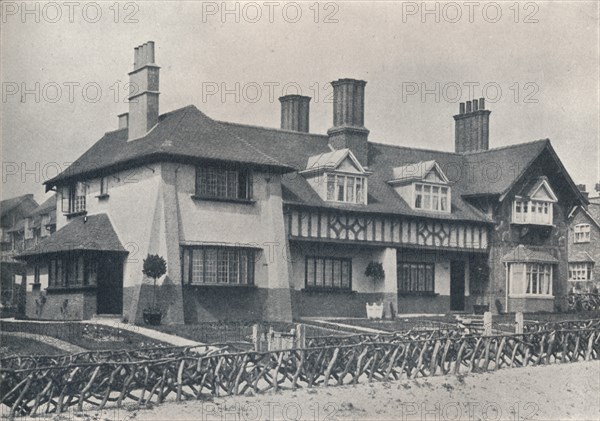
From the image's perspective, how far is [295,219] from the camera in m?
35.9

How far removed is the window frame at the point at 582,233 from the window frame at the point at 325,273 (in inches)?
1121

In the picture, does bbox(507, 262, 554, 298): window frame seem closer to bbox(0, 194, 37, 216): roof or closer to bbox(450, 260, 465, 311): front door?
bbox(450, 260, 465, 311): front door

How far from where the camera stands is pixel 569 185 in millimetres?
43750

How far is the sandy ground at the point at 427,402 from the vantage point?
60.9 feet

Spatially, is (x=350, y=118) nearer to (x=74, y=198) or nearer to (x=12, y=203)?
(x=74, y=198)

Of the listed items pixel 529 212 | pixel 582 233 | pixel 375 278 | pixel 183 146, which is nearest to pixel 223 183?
pixel 183 146

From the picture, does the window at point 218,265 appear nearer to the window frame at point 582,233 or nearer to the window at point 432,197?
the window at point 432,197

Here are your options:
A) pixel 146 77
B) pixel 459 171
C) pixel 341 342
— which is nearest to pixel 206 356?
pixel 341 342

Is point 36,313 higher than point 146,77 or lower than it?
lower

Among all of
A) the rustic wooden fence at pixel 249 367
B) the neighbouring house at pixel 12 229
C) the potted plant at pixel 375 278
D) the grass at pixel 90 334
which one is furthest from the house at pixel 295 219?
the neighbouring house at pixel 12 229

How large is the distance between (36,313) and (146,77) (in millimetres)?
9757

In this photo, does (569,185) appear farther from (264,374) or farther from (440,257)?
(264,374)

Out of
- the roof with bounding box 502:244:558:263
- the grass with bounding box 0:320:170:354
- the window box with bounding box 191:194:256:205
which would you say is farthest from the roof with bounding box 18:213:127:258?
the roof with bounding box 502:244:558:263

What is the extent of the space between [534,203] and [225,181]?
1541cm
